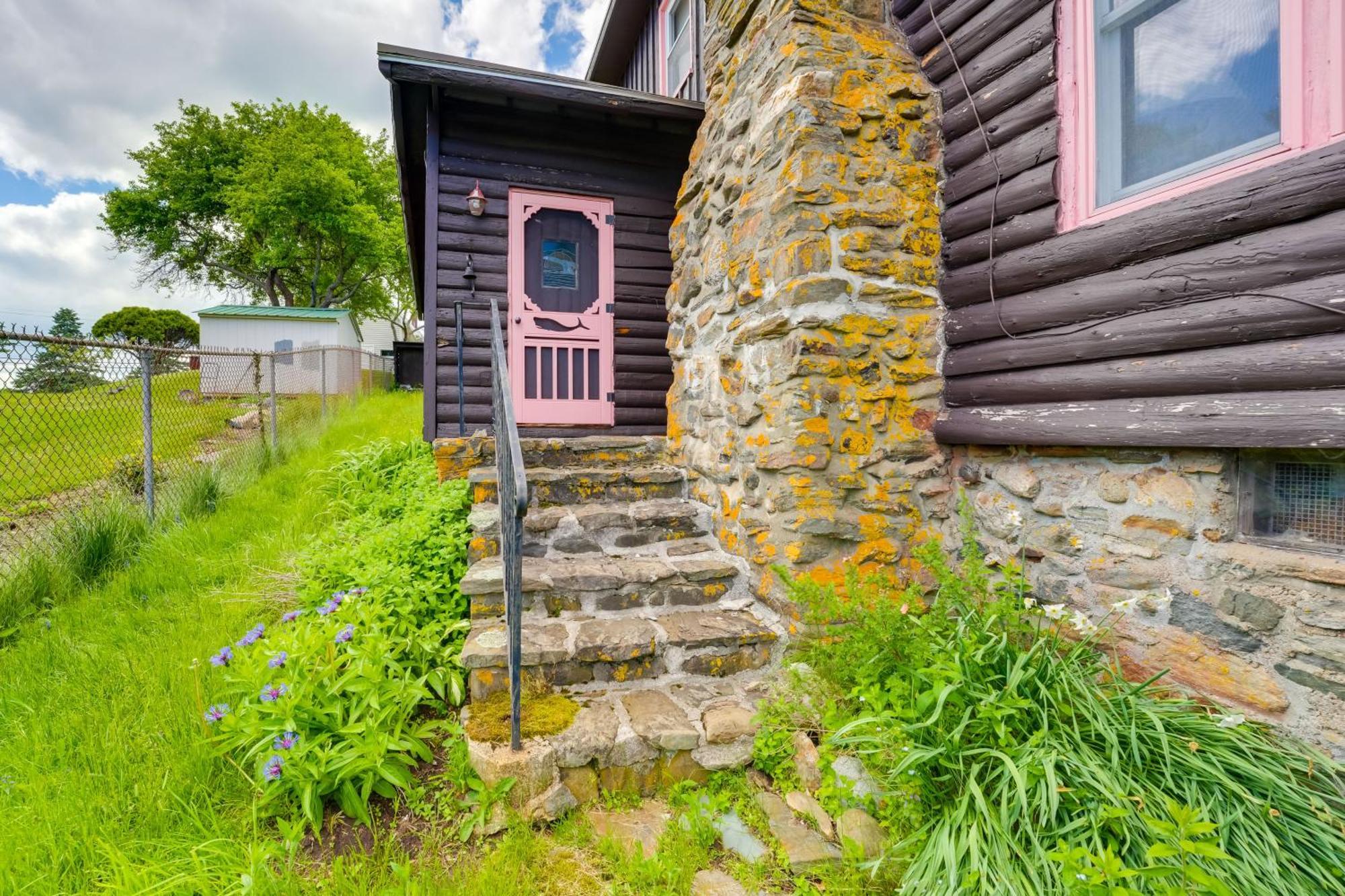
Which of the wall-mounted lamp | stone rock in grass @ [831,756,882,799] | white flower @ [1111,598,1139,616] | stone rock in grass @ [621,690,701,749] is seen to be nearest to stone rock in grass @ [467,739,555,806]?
stone rock in grass @ [621,690,701,749]

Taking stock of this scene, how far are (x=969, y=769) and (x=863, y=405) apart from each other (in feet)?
4.92

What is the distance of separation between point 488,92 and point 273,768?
4342mm

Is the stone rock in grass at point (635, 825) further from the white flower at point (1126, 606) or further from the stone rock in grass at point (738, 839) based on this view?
the white flower at point (1126, 606)

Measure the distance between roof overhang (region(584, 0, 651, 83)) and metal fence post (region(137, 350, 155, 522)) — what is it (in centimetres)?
614

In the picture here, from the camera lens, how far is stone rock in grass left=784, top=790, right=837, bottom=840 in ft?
5.88

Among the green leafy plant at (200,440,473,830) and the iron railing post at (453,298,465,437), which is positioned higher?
the iron railing post at (453,298,465,437)

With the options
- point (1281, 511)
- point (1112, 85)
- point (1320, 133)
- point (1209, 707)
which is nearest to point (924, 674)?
point (1209, 707)

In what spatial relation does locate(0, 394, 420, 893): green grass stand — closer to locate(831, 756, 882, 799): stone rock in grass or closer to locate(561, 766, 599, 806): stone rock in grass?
locate(561, 766, 599, 806): stone rock in grass

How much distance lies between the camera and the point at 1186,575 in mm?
1834

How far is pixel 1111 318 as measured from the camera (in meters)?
1.98

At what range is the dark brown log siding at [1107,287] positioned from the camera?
5.02 feet

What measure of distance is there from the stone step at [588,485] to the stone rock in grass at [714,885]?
208 cm

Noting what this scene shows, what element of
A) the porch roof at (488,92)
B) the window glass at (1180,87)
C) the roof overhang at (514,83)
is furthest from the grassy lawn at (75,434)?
the window glass at (1180,87)

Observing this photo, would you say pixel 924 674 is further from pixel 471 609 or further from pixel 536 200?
pixel 536 200
